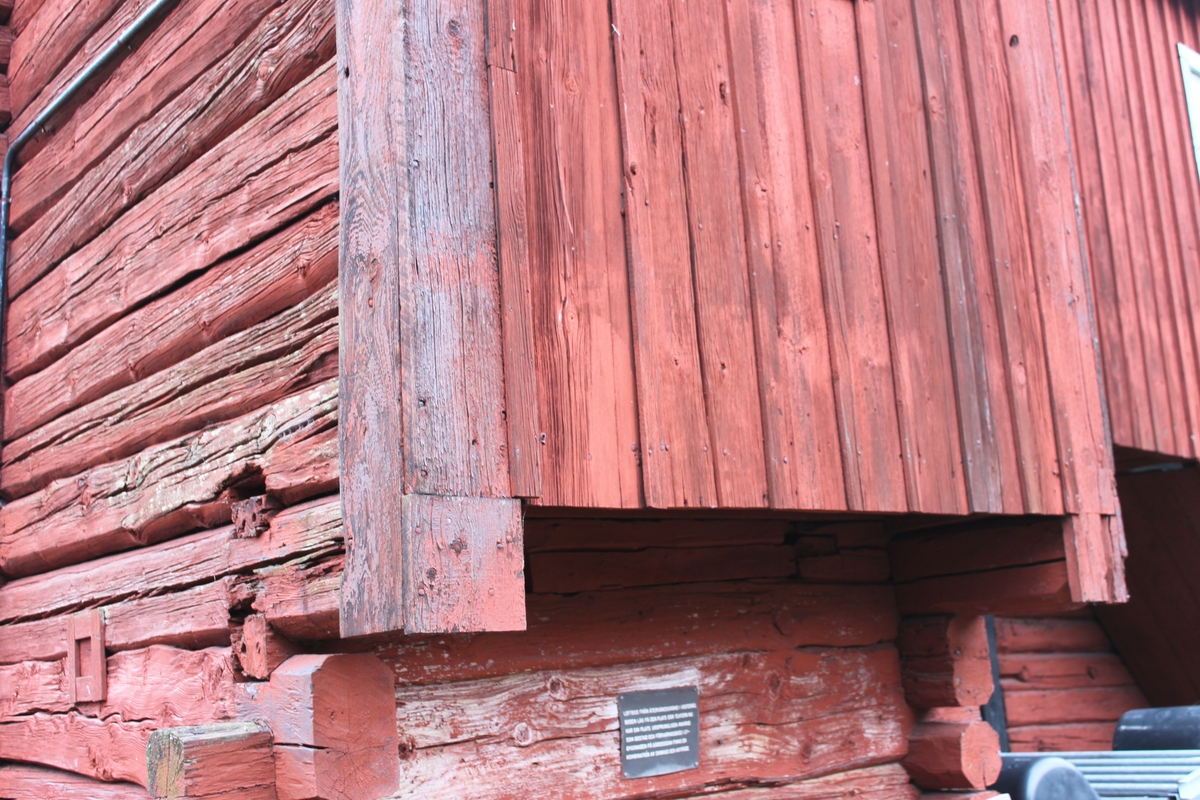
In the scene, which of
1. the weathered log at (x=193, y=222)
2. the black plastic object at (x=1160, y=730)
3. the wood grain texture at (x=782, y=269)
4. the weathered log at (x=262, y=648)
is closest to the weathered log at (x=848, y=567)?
the wood grain texture at (x=782, y=269)

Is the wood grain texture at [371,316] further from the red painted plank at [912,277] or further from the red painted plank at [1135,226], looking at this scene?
the red painted plank at [1135,226]

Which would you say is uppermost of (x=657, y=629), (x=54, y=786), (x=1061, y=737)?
(x=657, y=629)

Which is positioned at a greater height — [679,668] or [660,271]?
[660,271]

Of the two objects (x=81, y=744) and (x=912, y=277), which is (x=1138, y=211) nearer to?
(x=912, y=277)

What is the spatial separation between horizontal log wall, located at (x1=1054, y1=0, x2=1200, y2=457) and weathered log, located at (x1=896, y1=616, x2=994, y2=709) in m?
1.16

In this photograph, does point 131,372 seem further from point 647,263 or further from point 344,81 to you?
point 647,263

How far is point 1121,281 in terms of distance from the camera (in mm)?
5180

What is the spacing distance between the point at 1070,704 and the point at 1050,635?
1.44 ft

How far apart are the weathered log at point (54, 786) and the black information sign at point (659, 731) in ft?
4.70

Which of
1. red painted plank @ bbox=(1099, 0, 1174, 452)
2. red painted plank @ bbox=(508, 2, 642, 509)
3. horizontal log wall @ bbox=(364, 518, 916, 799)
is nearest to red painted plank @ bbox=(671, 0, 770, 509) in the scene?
red painted plank @ bbox=(508, 2, 642, 509)

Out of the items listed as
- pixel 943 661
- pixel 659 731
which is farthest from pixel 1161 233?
pixel 659 731

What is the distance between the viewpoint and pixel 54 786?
3.92 meters

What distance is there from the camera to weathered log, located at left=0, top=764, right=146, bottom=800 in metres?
3.48

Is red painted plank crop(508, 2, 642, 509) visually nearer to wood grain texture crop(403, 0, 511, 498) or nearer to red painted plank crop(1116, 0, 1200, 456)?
wood grain texture crop(403, 0, 511, 498)
